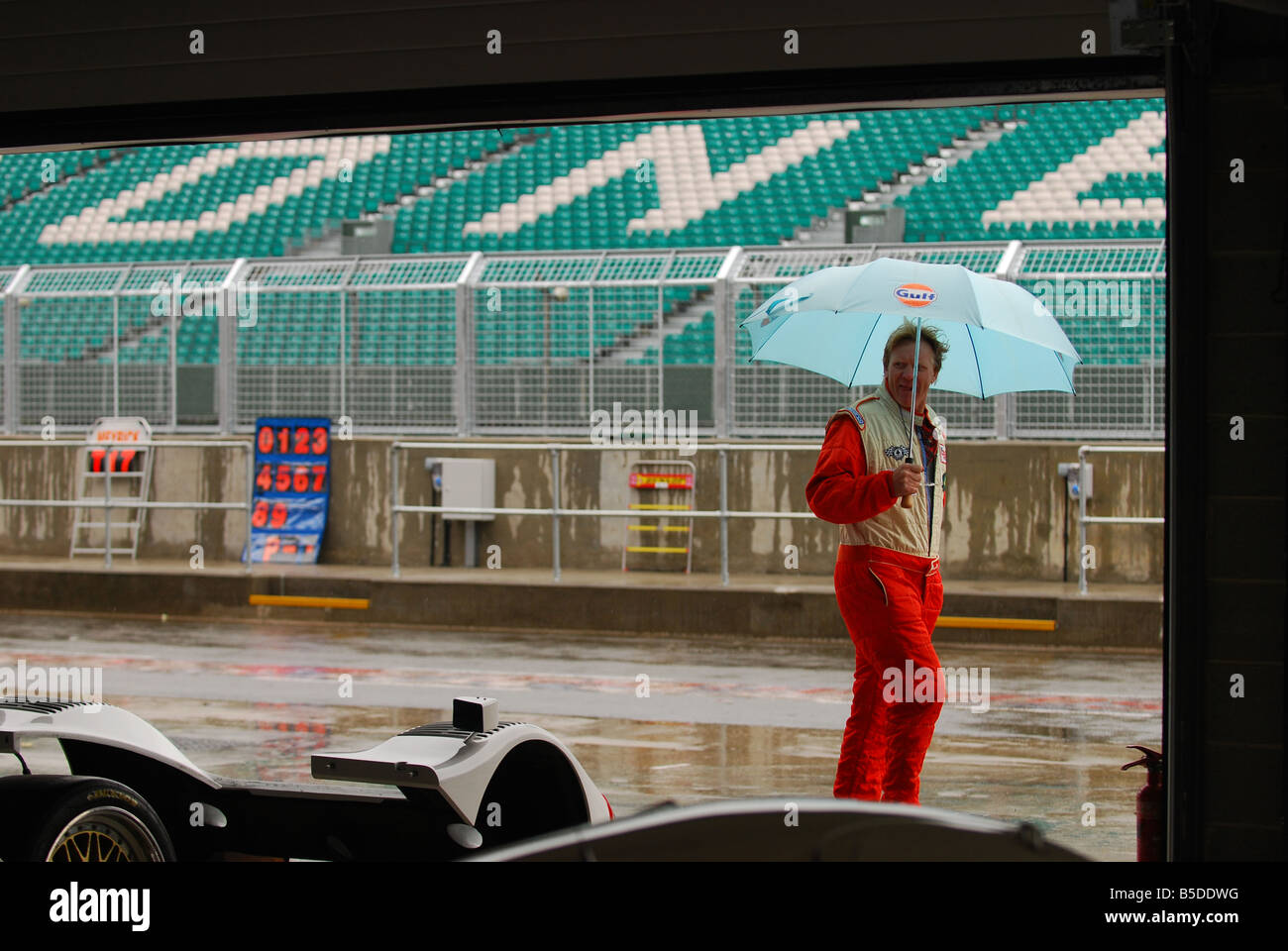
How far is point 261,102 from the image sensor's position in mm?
5180

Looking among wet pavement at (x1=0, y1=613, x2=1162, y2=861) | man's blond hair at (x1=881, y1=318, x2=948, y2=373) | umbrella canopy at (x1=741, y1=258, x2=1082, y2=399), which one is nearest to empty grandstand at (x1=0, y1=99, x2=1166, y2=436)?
wet pavement at (x1=0, y1=613, x2=1162, y2=861)

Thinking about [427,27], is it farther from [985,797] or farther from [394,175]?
[394,175]

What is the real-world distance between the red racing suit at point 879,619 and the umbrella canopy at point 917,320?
1.38 ft

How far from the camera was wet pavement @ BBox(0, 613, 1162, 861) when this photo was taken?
773cm

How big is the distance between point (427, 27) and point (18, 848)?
2803mm

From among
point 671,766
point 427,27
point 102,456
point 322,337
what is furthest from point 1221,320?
point 102,456

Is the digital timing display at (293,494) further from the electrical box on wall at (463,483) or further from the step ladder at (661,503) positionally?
→ the step ladder at (661,503)

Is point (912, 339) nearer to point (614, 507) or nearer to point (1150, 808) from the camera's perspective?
point (1150, 808)

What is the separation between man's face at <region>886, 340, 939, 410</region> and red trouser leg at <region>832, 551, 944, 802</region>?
643mm

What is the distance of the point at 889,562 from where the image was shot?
5352 millimetres

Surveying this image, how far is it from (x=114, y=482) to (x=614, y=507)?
566 cm

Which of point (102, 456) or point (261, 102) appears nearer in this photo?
point (261, 102)

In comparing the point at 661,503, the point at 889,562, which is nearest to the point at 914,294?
the point at 889,562
